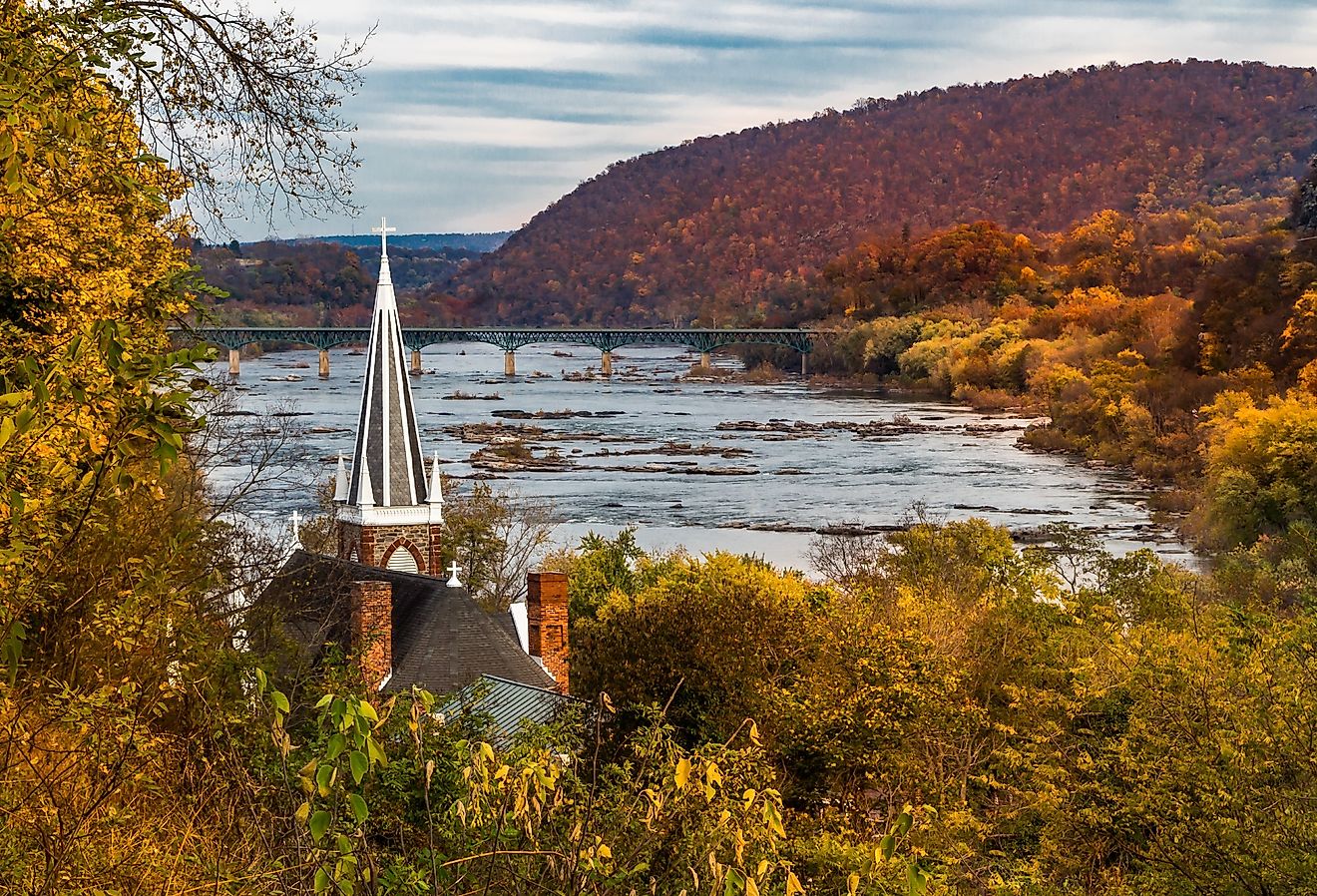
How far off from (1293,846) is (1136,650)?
7307 mm

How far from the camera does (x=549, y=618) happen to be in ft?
74.6

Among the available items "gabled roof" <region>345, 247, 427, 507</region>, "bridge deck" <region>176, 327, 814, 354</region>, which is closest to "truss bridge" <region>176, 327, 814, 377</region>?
"bridge deck" <region>176, 327, 814, 354</region>

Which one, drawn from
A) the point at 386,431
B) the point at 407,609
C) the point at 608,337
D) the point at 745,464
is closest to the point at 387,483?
the point at 386,431

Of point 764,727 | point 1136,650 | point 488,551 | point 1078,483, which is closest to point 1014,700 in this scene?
point 1136,650

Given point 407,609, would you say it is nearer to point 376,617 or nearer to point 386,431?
point 376,617

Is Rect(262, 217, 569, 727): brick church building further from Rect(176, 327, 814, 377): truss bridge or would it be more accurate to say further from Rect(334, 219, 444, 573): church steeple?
Rect(176, 327, 814, 377): truss bridge

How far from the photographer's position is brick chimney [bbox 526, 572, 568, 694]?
74.4 ft

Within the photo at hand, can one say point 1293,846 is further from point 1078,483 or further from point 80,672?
point 1078,483

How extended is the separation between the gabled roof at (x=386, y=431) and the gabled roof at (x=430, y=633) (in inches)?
196

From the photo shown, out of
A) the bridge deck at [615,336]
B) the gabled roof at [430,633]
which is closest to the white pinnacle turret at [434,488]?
the gabled roof at [430,633]

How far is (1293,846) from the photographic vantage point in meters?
12.3

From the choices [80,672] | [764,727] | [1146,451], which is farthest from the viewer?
[1146,451]

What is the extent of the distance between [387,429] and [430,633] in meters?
7.60

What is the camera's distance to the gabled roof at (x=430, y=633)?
21.0 m
